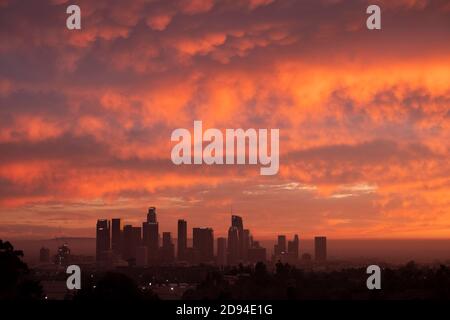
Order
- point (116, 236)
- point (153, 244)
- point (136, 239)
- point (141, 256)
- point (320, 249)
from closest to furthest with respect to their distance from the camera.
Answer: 1. point (320, 249)
2. point (116, 236)
3. point (141, 256)
4. point (136, 239)
5. point (153, 244)

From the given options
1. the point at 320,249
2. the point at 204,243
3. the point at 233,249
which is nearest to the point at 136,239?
the point at 204,243

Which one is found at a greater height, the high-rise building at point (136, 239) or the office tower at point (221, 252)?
the high-rise building at point (136, 239)

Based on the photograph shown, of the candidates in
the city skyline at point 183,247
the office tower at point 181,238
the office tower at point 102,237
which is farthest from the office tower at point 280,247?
the office tower at point 102,237

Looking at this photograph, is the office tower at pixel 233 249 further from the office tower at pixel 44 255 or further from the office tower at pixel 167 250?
the office tower at pixel 44 255

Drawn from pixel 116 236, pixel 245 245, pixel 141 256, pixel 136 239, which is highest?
pixel 116 236

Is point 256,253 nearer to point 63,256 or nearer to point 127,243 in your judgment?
point 127,243

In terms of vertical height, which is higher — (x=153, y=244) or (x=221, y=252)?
(x=153, y=244)
